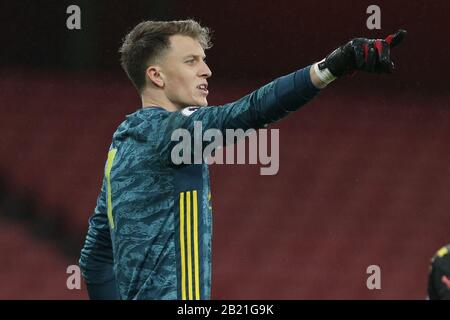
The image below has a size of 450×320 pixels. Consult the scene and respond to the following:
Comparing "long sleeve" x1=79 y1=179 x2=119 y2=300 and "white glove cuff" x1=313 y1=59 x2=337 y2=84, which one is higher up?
"white glove cuff" x1=313 y1=59 x2=337 y2=84

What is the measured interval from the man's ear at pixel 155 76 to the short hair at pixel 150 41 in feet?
0.07

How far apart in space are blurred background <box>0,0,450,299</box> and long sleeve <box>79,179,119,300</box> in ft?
9.06

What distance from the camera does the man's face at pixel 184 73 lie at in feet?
8.17

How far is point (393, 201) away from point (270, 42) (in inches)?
50.5

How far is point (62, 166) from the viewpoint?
6.05 m

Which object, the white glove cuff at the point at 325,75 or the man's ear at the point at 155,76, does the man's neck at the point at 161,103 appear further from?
the white glove cuff at the point at 325,75

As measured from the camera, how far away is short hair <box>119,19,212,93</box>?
255 cm

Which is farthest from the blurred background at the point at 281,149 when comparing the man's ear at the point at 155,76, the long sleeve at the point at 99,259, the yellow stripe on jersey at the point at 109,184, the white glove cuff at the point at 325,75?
the white glove cuff at the point at 325,75

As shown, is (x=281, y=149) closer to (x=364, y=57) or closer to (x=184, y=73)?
(x=184, y=73)

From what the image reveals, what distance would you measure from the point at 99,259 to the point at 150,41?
2.12ft

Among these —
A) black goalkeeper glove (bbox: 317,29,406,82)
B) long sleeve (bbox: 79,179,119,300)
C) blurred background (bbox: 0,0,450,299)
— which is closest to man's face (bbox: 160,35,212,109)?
long sleeve (bbox: 79,179,119,300)

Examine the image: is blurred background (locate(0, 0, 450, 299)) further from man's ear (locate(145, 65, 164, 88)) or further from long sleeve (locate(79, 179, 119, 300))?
man's ear (locate(145, 65, 164, 88))

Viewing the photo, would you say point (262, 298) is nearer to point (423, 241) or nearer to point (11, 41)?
point (423, 241)

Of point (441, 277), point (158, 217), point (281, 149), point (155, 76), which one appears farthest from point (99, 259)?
point (281, 149)
